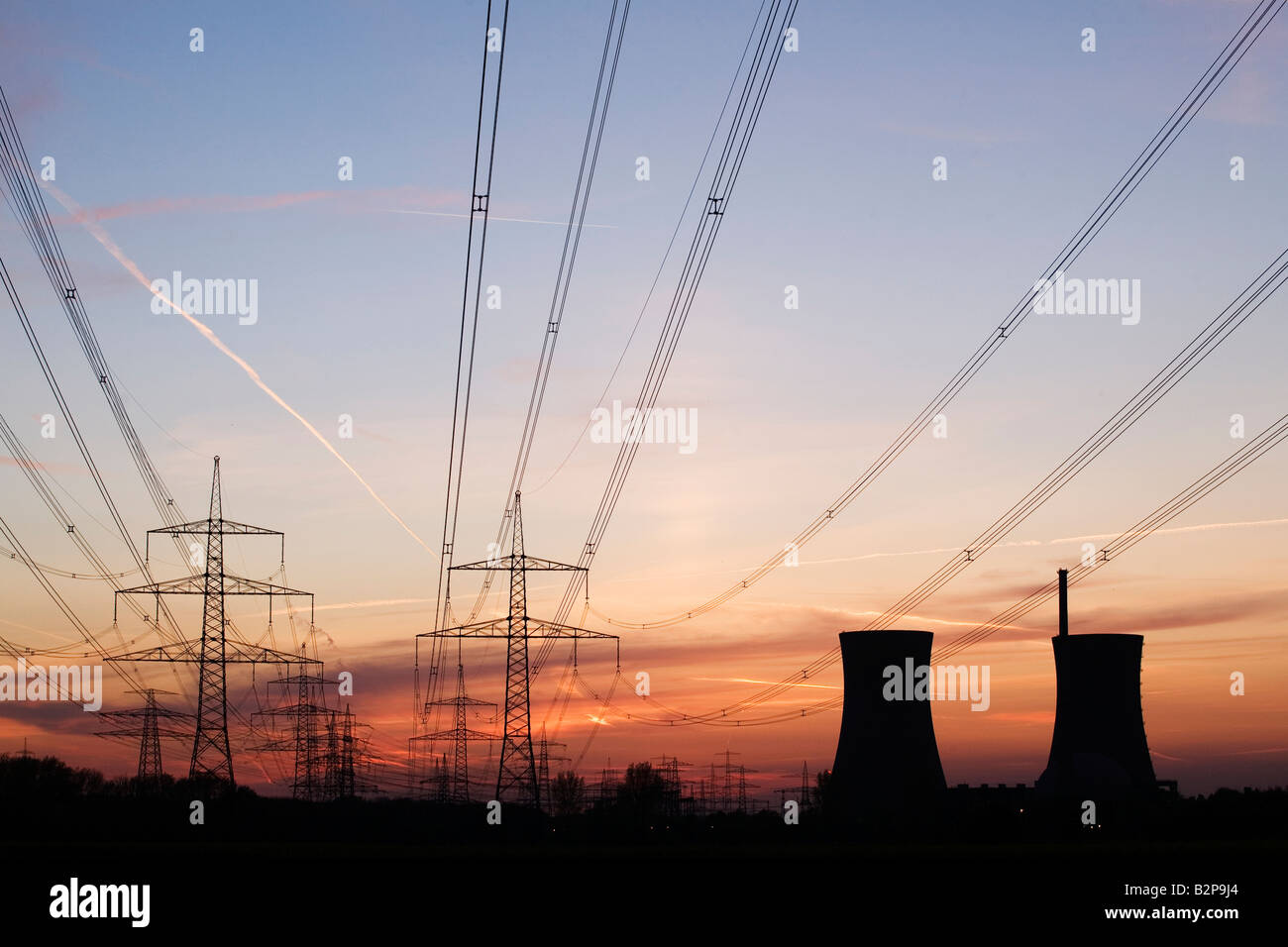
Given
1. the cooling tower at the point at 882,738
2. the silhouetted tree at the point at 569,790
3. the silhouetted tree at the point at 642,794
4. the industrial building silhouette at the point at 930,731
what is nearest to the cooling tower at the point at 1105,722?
the industrial building silhouette at the point at 930,731

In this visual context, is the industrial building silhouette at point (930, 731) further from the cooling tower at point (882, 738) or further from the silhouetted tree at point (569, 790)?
the silhouetted tree at point (569, 790)

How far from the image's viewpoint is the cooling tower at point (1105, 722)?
252ft

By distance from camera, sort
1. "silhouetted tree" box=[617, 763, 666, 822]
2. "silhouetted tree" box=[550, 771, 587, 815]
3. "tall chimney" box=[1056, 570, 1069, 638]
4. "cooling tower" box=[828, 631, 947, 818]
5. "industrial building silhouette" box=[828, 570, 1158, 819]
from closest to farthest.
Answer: "cooling tower" box=[828, 631, 947, 818], "industrial building silhouette" box=[828, 570, 1158, 819], "tall chimney" box=[1056, 570, 1069, 638], "silhouetted tree" box=[617, 763, 666, 822], "silhouetted tree" box=[550, 771, 587, 815]

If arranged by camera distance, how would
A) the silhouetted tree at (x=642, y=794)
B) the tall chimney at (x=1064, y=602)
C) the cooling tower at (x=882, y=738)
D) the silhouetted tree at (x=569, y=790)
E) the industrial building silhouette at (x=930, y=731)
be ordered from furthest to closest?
1. the silhouetted tree at (x=569, y=790)
2. the silhouetted tree at (x=642, y=794)
3. the tall chimney at (x=1064, y=602)
4. the industrial building silhouette at (x=930, y=731)
5. the cooling tower at (x=882, y=738)

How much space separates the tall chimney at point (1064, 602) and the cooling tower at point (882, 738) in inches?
→ 632

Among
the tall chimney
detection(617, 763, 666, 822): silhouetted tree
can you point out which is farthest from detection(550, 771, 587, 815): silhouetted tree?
the tall chimney

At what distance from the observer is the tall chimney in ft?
279

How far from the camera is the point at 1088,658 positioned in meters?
78.2

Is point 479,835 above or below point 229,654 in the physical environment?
below

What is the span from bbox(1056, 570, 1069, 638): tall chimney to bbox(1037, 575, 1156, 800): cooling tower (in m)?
4.89

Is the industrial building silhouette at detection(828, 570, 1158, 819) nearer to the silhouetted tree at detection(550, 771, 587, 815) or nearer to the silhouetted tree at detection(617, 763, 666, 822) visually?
the silhouetted tree at detection(617, 763, 666, 822)
